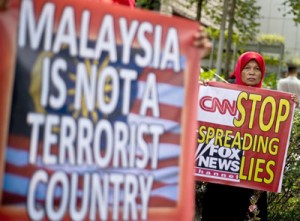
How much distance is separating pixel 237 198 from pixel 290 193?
1.71 ft

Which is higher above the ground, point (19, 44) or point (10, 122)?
Result: point (19, 44)

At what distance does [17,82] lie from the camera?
2.88 meters

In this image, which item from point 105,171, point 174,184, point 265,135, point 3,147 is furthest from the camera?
point 265,135

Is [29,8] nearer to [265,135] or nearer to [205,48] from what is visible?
[205,48]

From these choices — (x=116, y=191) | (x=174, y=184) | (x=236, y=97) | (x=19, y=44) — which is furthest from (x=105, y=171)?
(x=236, y=97)

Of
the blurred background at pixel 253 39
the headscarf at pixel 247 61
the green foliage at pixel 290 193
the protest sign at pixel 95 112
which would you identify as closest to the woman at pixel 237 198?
the headscarf at pixel 247 61

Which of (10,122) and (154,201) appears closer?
(10,122)

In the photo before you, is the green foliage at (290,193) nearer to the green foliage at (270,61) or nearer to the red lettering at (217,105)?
the red lettering at (217,105)

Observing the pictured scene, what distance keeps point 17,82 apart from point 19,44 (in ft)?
0.43

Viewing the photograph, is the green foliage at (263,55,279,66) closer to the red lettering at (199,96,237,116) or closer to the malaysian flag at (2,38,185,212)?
the red lettering at (199,96,237,116)

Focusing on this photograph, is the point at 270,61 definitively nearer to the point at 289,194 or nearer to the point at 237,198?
the point at 289,194

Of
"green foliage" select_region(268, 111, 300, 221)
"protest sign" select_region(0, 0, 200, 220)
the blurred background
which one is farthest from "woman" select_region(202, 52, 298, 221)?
"protest sign" select_region(0, 0, 200, 220)

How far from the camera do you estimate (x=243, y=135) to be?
5.58m

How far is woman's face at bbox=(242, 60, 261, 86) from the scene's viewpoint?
579 cm
